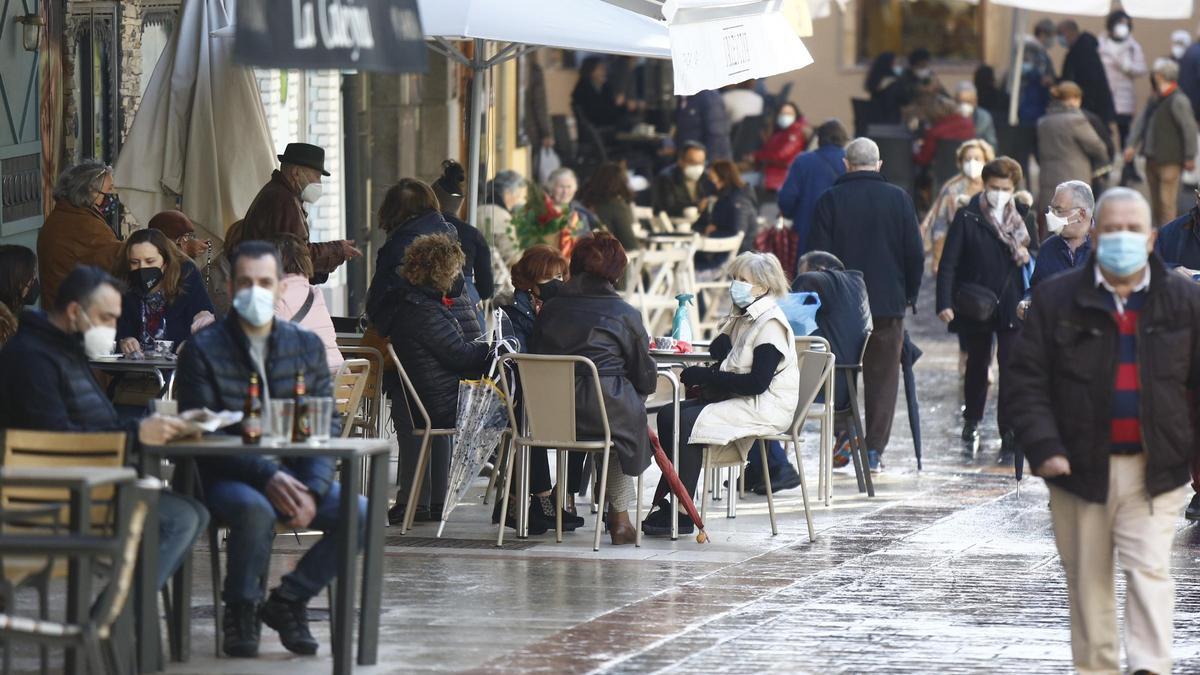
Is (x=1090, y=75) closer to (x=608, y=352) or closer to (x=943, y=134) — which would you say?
(x=943, y=134)

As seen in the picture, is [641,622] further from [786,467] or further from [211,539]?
[786,467]

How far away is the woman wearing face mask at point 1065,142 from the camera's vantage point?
838 inches

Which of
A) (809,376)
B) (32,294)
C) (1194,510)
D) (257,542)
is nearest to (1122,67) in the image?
(1194,510)

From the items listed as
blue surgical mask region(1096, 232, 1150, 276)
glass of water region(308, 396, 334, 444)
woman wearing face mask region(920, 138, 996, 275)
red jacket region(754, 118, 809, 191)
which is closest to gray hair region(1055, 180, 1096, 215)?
woman wearing face mask region(920, 138, 996, 275)

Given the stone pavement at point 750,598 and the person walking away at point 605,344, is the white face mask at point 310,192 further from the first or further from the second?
the person walking away at point 605,344

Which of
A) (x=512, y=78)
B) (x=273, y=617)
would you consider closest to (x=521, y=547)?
(x=273, y=617)

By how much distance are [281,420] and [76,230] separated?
432cm

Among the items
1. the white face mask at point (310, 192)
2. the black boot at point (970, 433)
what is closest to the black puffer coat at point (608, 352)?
the white face mask at point (310, 192)

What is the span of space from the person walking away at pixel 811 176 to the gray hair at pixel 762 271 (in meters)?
5.31

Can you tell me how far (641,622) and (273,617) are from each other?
1470 mm

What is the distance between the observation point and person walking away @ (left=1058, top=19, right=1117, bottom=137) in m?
27.0

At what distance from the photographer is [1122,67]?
2855cm

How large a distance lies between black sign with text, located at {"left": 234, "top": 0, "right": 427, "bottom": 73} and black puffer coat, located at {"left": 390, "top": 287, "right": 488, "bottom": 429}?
2544 mm

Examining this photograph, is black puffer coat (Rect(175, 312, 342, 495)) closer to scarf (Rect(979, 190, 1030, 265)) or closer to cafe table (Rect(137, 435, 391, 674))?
cafe table (Rect(137, 435, 391, 674))
